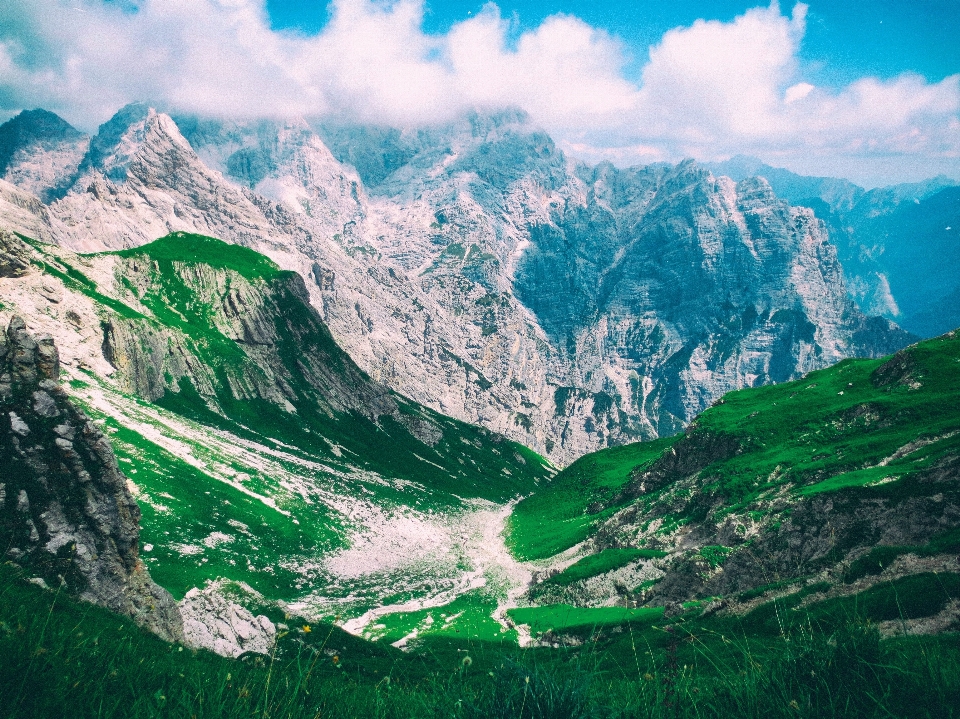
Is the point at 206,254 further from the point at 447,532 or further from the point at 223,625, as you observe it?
the point at 223,625

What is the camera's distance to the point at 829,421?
247ft

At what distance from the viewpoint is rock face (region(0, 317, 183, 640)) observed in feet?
78.4

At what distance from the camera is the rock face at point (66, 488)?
23891 millimetres

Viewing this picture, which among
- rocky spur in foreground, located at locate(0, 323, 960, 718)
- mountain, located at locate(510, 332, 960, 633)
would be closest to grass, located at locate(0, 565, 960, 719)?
rocky spur in foreground, located at locate(0, 323, 960, 718)

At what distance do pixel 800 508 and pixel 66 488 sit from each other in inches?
2166

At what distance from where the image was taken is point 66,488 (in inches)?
1085

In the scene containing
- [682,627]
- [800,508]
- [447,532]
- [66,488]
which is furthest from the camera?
[447,532]

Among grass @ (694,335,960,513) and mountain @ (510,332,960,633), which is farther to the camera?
grass @ (694,335,960,513)

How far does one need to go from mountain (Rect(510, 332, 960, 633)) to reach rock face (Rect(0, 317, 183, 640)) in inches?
1052

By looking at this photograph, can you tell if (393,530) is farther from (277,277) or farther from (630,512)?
(277,277)

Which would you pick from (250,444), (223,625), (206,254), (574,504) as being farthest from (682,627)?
(206,254)

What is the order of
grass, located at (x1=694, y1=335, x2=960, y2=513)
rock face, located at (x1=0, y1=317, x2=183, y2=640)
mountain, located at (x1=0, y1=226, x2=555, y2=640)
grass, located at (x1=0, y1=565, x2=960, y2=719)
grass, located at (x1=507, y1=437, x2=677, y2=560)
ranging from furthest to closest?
grass, located at (x1=507, y1=437, x2=677, y2=560), mountain, located at (x1=0, y1=226, x2=555, y2=640), grass, located at (x1=694, y1=335, x2=960, y2=513), rock face, located at (x1=0, y1=317, x2=183, y2=640), grass, located at (x1=0, y1=565, x2=960, y2=719)

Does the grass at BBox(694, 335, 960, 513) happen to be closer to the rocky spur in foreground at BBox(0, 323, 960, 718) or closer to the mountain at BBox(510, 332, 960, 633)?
the mountain at BBox(510, 332, 960, 633)

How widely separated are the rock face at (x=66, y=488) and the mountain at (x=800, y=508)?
26715mm
